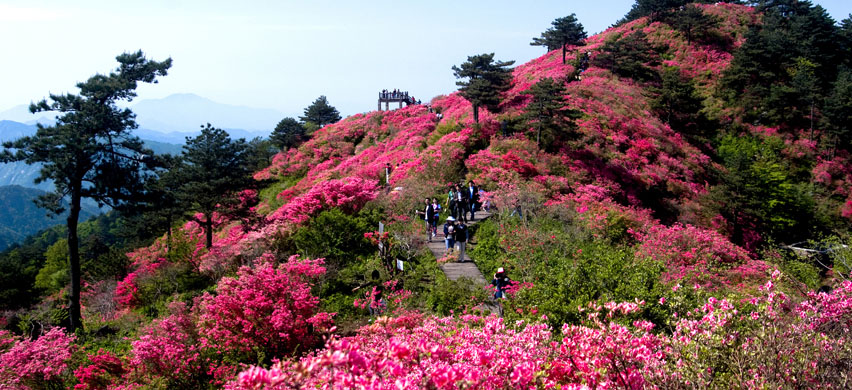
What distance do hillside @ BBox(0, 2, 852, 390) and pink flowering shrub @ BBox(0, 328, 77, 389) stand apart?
25 centimetres

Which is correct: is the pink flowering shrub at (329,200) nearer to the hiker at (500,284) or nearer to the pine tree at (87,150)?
the pine tree at (87,150)

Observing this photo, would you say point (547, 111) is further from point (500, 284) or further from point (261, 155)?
point (261, 155)

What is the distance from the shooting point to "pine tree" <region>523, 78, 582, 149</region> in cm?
1992

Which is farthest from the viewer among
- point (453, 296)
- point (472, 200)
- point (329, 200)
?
point (329, 200)

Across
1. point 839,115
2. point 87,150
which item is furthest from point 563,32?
point 87,150

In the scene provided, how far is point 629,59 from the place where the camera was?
34.8m

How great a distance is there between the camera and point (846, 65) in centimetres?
3641

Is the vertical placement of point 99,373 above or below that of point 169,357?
below

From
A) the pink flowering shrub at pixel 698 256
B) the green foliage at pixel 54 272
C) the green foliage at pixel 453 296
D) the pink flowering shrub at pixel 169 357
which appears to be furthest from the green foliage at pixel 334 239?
the green foliage at pixel 54 272

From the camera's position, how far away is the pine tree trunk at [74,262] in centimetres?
1470

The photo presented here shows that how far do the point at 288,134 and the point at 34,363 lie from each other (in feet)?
118

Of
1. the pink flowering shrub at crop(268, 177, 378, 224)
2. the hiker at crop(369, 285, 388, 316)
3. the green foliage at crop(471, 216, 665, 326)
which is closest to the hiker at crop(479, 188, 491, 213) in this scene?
the green foliage at crop(471, 216, 665, 326)

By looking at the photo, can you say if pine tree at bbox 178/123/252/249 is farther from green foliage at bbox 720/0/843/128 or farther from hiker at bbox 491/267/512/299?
green foliage at bbox 720/0/843/128

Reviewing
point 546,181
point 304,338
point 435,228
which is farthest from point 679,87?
point 304,338
